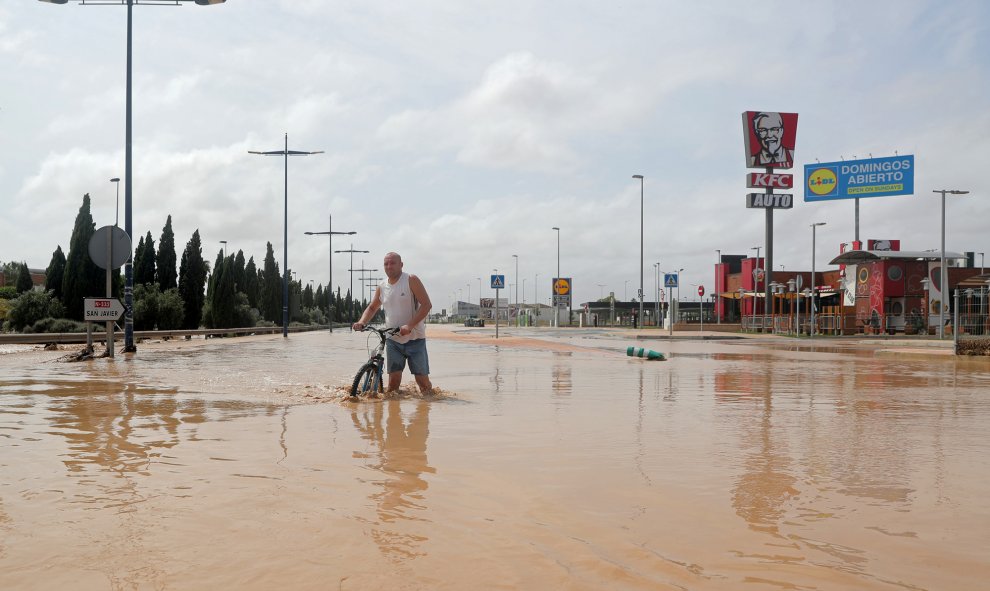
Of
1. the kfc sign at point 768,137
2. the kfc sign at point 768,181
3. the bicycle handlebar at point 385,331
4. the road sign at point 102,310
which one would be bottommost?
the bicycle handlebar at point 385,331

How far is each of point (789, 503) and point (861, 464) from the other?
5.08ft

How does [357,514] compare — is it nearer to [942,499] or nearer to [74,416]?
[942,499]

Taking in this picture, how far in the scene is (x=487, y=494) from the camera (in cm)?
454

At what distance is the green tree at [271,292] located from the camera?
263ft

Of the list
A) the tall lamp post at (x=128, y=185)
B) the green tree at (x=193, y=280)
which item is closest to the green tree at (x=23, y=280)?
the green tree at (x=193, y=280)

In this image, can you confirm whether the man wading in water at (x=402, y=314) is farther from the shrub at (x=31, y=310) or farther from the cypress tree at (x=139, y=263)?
the cypress tree at (x=139, y=263)

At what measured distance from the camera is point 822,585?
3066mm

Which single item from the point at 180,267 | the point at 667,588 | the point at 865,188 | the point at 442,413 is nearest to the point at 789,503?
the point at 667,588

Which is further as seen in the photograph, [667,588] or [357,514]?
[357,514]

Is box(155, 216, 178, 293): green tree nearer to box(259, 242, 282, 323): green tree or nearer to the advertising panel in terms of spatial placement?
box(259, 242, 282, 323): green tree

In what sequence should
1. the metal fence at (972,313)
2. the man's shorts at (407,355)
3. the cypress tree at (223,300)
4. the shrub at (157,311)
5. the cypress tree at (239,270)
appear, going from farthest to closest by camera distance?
the cypress tree at (239,270) → the cypress tree at (223,300) → the shrub at (157,311) → the metal fence at (972,313) → the man's shorts at (407,355)

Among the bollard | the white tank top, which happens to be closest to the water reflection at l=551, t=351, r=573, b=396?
the bollard

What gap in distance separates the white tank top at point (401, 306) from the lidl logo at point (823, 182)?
60864mm

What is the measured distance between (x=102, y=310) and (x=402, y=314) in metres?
11.3
